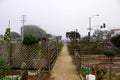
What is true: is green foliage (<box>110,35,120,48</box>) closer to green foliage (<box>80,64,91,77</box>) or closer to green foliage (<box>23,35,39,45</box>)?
green foliage (<box>80,64,91,77</box>)

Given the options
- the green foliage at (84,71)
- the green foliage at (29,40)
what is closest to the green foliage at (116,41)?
the green foliage at (84,71)

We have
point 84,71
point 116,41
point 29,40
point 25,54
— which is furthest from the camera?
point 116,41

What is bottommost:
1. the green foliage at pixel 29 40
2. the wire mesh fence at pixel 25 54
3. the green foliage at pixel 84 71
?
the green foliage at pixel 84 71

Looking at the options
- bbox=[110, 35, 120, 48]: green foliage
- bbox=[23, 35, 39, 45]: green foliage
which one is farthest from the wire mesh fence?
bbox=[110, 35, 120, 48]: green foliage

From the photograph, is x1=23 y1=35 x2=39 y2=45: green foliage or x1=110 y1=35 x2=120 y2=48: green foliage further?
x1=110 y1=35 x2=120 y2=48: green foliage

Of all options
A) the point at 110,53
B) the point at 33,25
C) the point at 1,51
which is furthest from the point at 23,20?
the point at 1,51

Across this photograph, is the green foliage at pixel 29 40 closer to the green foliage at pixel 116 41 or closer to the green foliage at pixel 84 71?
the green foliage at pixel 84 71

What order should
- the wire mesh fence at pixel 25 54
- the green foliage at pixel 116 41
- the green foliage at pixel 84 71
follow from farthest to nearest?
the green foliage at pixel 116 41 → the wire mesh fence at pixel 25 54 → the green foliage at pixel 84 71

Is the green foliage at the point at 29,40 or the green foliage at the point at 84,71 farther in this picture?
the green foliage at the point at 29,40

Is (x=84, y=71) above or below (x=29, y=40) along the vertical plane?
below

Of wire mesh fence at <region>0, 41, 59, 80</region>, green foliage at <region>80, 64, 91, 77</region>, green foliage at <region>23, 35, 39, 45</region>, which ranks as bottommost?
green foliage at <region>80, 64, 91, 77</region>

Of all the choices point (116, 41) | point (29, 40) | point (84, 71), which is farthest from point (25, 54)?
point (116, 41)

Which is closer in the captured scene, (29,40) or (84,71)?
(84,71)

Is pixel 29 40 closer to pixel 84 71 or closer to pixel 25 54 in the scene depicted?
pixel 25 54
